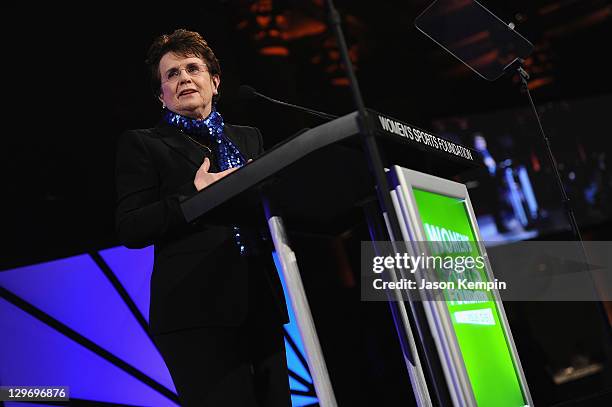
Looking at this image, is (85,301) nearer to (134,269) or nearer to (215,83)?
(134,269)

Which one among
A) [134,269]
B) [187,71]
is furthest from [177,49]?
[134,269]

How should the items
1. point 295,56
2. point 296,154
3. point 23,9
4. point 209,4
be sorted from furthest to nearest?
point 295,56 → point 209,4 → point 23,9 → point 296,154

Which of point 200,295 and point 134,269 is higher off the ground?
point 134,269

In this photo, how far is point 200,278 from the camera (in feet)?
5.17

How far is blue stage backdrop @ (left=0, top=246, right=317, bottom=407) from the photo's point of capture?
11.4ft

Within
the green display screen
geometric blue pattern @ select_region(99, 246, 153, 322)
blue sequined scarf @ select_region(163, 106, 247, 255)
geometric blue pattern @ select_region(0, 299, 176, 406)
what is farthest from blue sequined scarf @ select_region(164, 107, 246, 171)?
geometric blue pattern @ select_region(0, 299, 176, 406)

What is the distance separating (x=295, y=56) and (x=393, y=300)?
4226 mm

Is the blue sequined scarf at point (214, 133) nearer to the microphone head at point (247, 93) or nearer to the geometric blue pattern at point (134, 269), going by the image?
the microphone head at point (247, 93)

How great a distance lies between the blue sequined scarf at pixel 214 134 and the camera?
5.82 feet

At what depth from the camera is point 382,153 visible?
1440mm

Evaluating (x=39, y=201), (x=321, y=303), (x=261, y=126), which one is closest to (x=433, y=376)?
(x=321, y=303)

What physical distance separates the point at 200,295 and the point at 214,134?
47 centimetres

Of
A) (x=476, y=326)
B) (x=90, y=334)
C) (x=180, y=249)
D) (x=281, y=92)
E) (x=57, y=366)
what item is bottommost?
(x=476, y=326)

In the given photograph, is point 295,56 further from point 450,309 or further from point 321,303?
point 450,309
